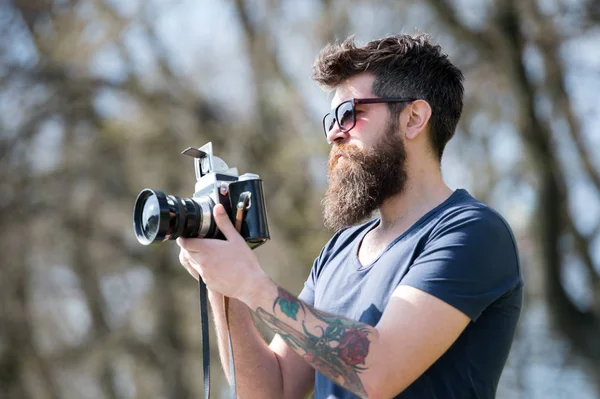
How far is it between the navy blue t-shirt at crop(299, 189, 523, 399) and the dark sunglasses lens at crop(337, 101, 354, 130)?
361 millimetres

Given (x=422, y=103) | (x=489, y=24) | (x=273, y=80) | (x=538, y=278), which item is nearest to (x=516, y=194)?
(x=538, y=278)

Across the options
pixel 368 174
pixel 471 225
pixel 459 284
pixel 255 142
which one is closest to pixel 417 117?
pixel 368 174

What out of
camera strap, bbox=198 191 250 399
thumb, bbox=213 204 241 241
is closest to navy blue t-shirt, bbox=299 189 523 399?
camera strap, bbox=198 191 250 399

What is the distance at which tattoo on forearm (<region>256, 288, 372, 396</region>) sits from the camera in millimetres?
1808

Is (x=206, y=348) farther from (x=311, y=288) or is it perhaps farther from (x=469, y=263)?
(x=469, y=263)

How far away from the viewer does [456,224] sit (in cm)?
196

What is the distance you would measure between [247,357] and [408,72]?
3.17ft

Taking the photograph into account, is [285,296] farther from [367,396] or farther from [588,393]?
[588,393]

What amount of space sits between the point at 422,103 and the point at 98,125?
7359 millimetres

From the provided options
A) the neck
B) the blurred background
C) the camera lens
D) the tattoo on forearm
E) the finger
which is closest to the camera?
the tattoo on forearm

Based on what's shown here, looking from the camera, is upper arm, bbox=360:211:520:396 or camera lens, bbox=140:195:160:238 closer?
upper arm, bbox=360:211:520:396

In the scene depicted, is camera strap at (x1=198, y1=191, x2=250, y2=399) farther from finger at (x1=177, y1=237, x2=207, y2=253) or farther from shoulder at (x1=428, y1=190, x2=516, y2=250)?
shoulder at (x1=428, y1=190, x2=516, y2=250)

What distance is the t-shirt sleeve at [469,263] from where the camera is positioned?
186 centimetres

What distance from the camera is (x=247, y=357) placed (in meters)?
2.27
